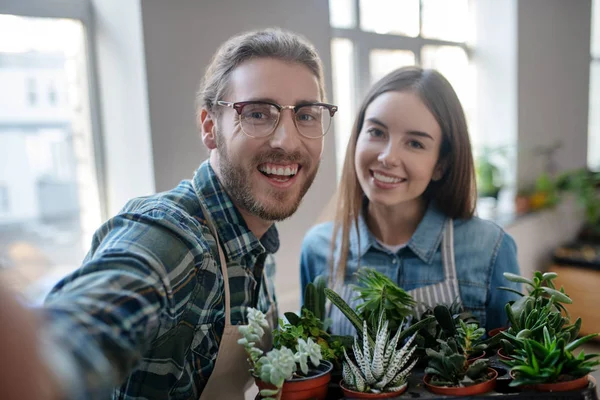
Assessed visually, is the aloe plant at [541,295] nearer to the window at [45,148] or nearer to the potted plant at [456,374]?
the potted plant at [456,374]

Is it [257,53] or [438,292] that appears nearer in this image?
[257,53]

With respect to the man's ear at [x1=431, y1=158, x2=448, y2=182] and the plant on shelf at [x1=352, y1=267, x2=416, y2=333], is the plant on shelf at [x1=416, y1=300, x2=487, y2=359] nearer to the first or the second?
the plant on shelf at [x1=352, y1=267, x2=416, y2=333]

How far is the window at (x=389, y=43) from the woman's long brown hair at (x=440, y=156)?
3.33 ft

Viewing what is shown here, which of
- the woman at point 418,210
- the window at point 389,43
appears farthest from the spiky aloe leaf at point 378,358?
the window at point 389,43

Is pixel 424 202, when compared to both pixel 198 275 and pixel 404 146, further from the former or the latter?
pixel 198 275

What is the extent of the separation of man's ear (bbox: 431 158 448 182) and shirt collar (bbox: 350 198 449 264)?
0.08 metres

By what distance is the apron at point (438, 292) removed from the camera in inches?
57.0

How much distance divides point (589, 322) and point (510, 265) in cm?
285

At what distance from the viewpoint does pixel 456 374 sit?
97cm

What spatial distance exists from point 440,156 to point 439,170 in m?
0.05

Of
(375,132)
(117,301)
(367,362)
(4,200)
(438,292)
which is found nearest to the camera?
(117,301)

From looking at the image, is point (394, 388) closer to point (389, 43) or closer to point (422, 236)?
point (422, 236)

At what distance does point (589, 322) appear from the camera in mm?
3840

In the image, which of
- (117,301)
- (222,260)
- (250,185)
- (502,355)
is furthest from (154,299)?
(502,355)
